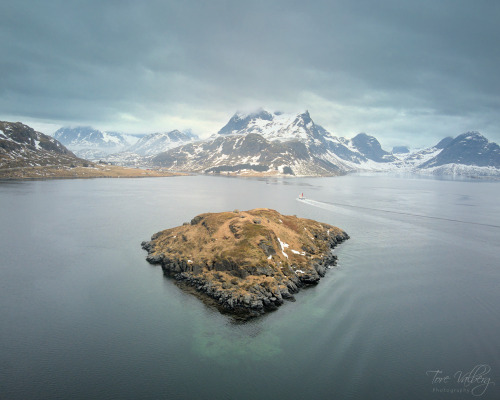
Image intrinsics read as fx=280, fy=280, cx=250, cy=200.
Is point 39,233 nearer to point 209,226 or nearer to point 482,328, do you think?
point 209,226

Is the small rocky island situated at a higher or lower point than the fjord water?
higher

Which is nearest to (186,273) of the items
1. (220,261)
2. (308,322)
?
(220,261)

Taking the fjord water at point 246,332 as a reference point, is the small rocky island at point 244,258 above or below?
above

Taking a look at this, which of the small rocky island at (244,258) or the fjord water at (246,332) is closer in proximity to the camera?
the fjord water at (246,332)

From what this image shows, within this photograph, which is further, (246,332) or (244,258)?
(244,258)

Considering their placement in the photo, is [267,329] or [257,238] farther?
[257,238]

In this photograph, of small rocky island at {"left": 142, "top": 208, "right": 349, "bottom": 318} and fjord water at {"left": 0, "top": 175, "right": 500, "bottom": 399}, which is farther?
small rocky island at {"left": 142, "top": 208, "right": 349, "bottom": 318}

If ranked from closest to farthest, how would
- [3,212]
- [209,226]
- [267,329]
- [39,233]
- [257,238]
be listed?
[267,329]
[257,238]
[209,226]
[39,233]
[3,212]

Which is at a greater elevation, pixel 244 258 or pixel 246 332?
pixel 244 258
